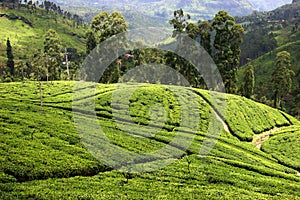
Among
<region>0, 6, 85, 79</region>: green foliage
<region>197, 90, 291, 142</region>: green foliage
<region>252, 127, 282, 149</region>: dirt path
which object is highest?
Answer: <region>0, 6, 85, 79</region>: green foliage

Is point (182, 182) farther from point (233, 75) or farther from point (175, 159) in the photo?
point (233, 75)

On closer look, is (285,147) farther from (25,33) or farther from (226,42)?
(25,33)

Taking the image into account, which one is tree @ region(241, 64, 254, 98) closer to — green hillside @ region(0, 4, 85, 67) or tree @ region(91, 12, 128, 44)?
tree @ region(91, 12, 128, 44)

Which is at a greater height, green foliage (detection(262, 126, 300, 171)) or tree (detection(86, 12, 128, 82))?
tree (detection(86, 12, 128, 82))

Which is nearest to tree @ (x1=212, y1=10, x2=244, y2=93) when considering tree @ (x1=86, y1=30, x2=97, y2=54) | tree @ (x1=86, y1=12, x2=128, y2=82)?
tree @ (x1=86, y1=12, x2=128, y2=82)

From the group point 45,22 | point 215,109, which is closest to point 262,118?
point 215,109

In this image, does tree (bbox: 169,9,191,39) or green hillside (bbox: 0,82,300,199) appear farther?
tree (bbox: 169,9,191,39)

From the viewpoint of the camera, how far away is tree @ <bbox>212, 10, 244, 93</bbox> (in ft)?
186

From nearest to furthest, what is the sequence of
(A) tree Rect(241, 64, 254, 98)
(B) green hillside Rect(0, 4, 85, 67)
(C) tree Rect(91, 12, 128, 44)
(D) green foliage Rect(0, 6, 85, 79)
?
(C) tree Rect(91, 12, 128, 44), (A) tree Rect(241, 64, 254, 98), (D) green foliage Rect(0, 6, 85, 79), (B) green hillside Rect(0, 4, 85, 67)

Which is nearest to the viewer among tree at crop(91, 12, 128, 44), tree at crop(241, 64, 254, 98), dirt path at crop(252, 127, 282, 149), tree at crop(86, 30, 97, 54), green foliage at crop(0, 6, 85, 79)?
dirt path at crop(252, 127, 282, 149)

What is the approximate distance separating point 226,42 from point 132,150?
39915mm

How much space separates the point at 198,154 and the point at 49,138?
13.6 metres

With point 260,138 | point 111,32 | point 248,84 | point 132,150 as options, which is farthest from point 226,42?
point 132,150

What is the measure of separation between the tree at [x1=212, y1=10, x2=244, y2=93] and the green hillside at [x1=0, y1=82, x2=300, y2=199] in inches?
713
